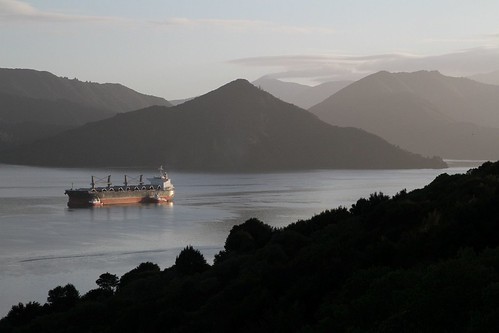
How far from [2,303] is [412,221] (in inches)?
1096

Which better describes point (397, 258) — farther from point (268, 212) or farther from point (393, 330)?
point (268, 212)

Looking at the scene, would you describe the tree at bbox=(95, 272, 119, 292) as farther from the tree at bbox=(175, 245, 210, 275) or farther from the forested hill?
the forested hill

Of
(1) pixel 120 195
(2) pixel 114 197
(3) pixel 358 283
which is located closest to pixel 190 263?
(3) pixel 358 283

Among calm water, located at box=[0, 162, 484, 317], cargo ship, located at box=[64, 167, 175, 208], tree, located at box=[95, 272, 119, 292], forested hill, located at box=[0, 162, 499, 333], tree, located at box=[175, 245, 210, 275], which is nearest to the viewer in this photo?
forested hill, located at box=[0, 162, 499, 333]

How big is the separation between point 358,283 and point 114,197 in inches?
4655

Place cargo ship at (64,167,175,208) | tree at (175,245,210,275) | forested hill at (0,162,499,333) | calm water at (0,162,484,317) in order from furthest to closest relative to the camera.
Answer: cargo ship at (64,167,175,208) < calm water at (0,162,484,317) < tree at (175,245,210,275) < forested hill at (0,162,499,333)

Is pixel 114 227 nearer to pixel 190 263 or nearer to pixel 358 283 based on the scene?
pixel 190 263

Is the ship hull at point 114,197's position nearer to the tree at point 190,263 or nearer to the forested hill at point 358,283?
the tree at point 190,263

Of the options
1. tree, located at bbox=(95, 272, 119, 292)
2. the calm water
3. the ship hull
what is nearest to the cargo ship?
the ship hull

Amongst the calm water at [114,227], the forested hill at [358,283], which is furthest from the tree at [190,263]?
the calm water at [114,227]

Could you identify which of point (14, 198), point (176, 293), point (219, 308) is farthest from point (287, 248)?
point (14, 198)

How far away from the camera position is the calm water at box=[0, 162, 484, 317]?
5400 centimetres

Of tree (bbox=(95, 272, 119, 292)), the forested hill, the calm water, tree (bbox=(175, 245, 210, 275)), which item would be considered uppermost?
the forested hill

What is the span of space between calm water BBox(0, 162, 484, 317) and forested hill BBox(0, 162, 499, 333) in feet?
65.5
